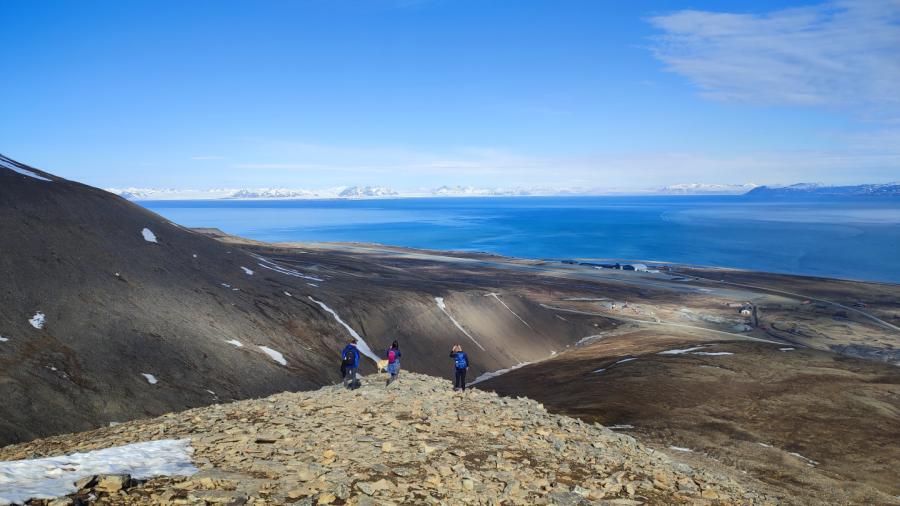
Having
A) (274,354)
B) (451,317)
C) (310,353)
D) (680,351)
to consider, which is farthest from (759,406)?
(451,317)

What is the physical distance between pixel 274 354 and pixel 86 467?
26570 millimetres

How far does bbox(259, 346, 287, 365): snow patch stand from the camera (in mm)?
39125

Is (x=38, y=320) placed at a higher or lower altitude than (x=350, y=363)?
higher

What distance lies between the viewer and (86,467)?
13.5 metres

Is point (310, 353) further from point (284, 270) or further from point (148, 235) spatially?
point (284, 270)

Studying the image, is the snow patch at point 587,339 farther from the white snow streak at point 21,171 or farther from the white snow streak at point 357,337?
the white snow streak at point 21,171

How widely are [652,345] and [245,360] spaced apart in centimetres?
4497

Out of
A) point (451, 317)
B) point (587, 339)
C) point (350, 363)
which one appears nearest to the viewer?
point (350, 363)

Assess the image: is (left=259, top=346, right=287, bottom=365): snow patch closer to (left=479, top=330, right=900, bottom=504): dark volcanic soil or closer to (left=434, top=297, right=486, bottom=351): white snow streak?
(left=479, top=330, right=900, bottom=504): dark volcanic soil

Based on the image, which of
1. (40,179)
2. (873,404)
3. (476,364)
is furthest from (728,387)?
(40,179)

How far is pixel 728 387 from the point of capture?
39562 millimetres

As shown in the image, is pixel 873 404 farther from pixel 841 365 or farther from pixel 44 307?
pixel 44 307

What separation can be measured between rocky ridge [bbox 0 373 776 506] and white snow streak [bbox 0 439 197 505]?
42 cm

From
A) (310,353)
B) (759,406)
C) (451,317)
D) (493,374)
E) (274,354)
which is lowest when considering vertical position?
(493,374)
